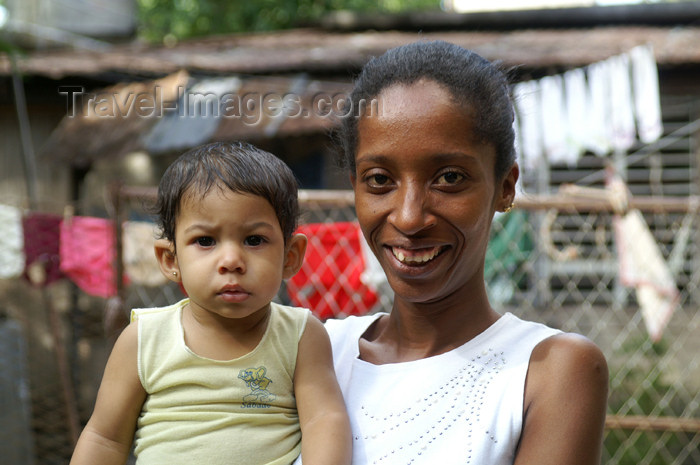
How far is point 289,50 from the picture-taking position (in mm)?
7012

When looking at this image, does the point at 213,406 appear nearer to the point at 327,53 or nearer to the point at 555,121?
the point at 555,121

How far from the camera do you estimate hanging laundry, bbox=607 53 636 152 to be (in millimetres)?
5727

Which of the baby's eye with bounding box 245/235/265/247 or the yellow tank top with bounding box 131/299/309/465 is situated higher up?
the baby's eye with bounding box 245/235/265/247

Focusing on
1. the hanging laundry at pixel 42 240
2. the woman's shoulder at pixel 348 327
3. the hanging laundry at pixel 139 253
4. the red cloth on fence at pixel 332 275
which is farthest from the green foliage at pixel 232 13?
the woman's shoulder at pixel 348 327

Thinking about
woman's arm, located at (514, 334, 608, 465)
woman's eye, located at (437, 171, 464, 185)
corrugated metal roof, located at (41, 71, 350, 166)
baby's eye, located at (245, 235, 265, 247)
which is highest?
woman's eye, located at (437, 171, 464, 185)

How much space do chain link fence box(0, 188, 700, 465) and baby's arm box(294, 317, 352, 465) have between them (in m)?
1.87

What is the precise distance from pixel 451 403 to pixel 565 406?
22 cm

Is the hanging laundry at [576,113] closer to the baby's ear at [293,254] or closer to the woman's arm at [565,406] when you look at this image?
the baby's ear at [293,254]

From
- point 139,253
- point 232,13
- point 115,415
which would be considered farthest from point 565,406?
point 232,13

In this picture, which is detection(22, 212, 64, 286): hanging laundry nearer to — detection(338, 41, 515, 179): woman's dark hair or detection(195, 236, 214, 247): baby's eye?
detection(195, 236, 214, 247): baby's eye

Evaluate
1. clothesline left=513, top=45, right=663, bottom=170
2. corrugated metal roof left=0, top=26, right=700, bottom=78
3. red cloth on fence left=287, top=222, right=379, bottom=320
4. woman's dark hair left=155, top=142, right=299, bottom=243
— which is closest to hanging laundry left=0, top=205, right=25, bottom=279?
corrugated metal roof left=0, top=26, right=700, bottom=78

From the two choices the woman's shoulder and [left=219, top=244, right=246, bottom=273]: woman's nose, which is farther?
the woman's shoulder

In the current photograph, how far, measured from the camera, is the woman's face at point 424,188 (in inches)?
57.3

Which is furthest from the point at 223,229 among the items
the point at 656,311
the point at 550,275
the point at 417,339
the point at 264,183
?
the point at 550,275
